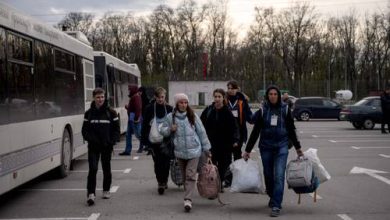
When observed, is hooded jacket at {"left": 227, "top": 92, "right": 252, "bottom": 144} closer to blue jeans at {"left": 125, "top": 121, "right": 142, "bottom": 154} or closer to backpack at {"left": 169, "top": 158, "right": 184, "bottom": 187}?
backpack at {"left": 169, "top": 158, "right": 184, "bottom": 187}

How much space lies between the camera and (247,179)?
874 cm

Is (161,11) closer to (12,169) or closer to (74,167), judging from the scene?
(74,167)

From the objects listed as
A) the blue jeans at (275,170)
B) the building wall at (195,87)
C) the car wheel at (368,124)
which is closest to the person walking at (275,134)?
the blue jeans at (275,170)

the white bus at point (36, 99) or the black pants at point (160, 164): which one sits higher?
the white bus at point (36, 99)

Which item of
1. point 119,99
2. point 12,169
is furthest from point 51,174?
point 119,99

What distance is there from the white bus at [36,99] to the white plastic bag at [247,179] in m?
3.02

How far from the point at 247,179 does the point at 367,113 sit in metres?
19.8

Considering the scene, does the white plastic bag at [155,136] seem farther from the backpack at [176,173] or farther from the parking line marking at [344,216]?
the parking line marking at [344,216]

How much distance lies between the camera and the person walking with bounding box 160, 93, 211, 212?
884 centimetres

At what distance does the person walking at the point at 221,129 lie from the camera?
9.89m

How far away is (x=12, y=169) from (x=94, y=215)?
1.25 meters

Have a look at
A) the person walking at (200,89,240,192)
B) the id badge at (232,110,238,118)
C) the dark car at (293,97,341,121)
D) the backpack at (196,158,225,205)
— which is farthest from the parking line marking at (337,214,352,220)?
the dark car at (293,97,341,121)

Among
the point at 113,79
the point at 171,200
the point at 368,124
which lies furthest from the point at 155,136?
the point at 368,124

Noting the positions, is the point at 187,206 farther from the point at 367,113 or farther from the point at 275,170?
the point at 367,113
